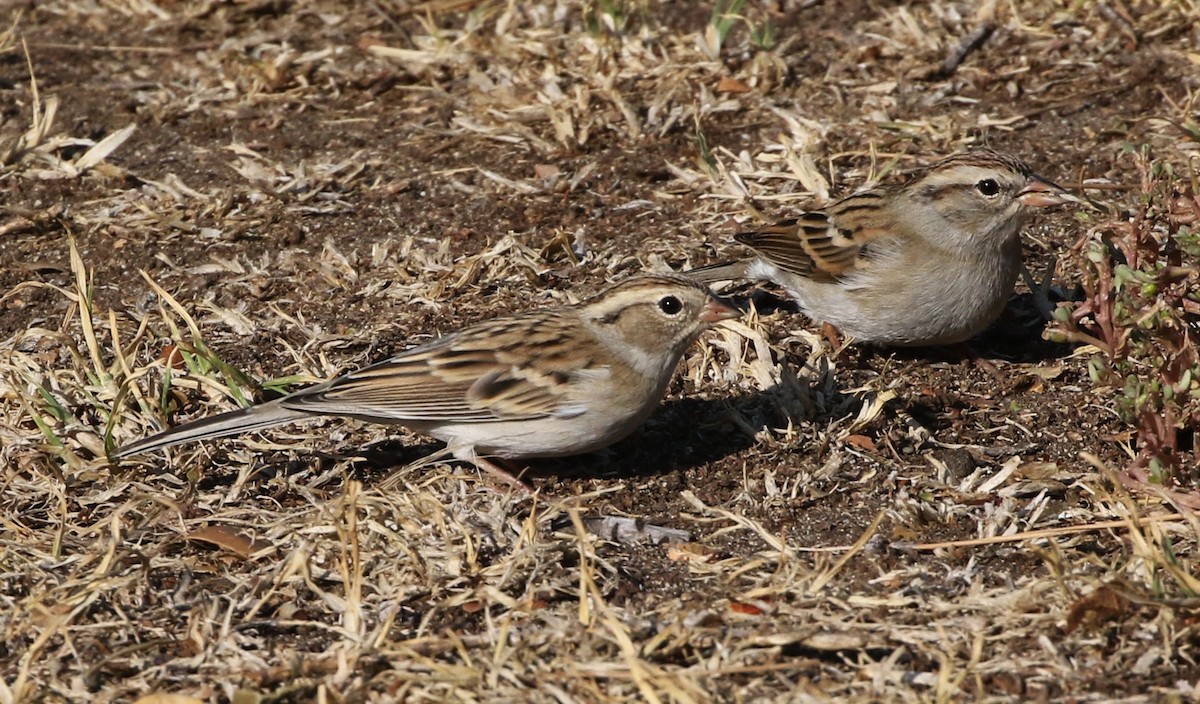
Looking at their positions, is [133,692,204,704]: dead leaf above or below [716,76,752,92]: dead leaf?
below

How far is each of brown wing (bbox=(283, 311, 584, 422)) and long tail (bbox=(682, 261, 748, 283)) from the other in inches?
49.9

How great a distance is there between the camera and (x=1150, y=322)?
17.2ft

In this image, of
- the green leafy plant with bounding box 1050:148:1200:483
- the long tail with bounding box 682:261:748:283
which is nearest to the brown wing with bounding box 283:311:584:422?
the long tail with bounding box 682:261:748:283

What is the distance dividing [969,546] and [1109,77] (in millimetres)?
4138

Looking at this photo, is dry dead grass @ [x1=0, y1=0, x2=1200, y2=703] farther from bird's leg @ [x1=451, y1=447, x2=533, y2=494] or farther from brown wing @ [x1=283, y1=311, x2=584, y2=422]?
brown wing @ [x1=283, y1=311, x2=584, y2=422]

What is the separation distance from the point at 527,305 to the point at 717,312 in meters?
1.39

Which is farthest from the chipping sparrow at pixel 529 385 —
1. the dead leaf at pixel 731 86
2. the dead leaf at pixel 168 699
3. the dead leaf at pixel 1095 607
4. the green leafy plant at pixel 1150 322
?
the dead leaf at pixel 731 86

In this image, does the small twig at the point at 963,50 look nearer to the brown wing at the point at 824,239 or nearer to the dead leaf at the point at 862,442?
the brown wing at the point at 824,239

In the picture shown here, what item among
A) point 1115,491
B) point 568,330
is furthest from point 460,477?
point 1115,491

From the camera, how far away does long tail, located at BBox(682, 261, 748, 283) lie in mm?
7172

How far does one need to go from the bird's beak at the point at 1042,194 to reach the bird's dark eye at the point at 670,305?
1.72 metres

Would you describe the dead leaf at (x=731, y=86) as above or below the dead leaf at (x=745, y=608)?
above

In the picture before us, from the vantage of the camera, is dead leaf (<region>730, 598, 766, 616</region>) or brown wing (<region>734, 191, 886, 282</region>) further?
brown wing (<region>734, 191, 886, 282</region>)

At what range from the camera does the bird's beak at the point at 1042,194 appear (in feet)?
21.3
